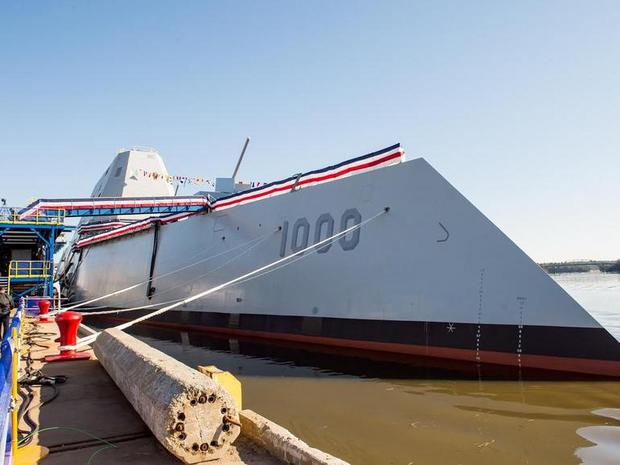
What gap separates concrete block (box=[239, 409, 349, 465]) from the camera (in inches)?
114

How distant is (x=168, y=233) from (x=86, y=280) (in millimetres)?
10027

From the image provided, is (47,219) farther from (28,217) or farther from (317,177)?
(317,177)

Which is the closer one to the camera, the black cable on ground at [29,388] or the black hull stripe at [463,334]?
the black cable on ground at [29,388]

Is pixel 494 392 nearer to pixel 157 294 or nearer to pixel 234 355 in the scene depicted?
pixel 234 355

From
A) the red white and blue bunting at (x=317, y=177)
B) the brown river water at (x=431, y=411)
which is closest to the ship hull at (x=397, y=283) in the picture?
the red white and blue bunting at (x=317, y=177)

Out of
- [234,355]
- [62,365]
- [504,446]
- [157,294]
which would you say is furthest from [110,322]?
[504,446]

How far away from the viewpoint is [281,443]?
3.27 meters

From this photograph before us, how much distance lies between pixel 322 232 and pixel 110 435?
734 centimetres

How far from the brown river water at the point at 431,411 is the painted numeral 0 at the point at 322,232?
7.92 feet

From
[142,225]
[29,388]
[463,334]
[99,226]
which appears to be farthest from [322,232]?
[99,226]

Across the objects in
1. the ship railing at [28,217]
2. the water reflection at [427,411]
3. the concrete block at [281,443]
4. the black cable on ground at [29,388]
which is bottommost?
the water reflection at [427,411]

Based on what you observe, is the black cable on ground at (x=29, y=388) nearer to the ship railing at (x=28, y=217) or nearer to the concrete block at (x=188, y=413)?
the concrete block at (x=188, y=413)

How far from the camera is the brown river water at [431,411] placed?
15.0 ft

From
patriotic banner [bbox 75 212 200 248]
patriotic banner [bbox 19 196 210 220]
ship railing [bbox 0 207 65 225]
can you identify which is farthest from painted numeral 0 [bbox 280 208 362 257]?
ship railing [bbox 0 207 65 225]
